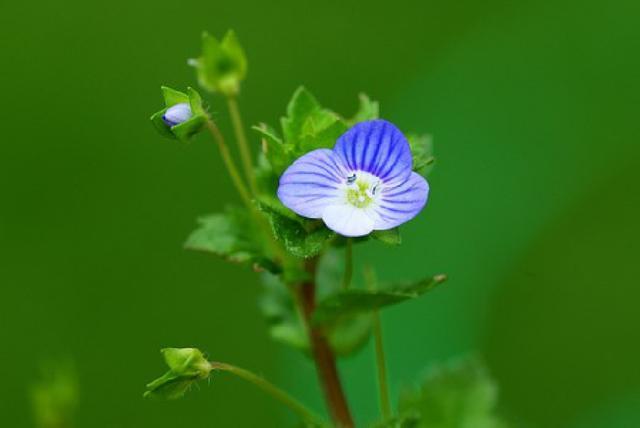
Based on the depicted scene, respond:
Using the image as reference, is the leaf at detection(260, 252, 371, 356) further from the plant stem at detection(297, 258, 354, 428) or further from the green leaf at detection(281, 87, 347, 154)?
the green leaf at detection(281, 87, 347, 154)

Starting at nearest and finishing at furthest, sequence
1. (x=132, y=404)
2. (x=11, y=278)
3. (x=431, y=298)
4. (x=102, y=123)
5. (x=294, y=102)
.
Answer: (x=294, y=102), (x=431, y=298), (x=132, y=404), (x=11, y=278), (x=102, y=123)

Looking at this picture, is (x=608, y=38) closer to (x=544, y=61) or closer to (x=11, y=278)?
(x=544, y=61)

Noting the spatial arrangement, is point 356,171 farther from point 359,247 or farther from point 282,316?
point 359,247

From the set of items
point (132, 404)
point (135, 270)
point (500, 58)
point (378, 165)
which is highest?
point (500, 58)

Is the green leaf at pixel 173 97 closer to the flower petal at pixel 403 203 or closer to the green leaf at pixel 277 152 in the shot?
the green leaf at pixel 277 152

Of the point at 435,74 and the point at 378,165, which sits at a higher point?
the point at 435,74

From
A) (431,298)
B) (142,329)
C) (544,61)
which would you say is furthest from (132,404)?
(544,61)

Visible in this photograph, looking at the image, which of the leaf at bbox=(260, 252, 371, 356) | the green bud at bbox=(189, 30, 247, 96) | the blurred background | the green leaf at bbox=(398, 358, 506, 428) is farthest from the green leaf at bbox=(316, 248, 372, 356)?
the blurred background
